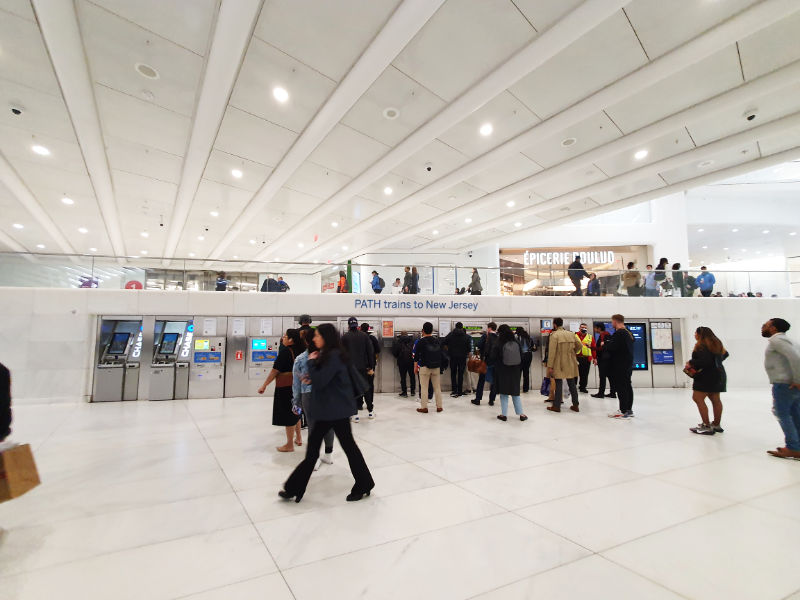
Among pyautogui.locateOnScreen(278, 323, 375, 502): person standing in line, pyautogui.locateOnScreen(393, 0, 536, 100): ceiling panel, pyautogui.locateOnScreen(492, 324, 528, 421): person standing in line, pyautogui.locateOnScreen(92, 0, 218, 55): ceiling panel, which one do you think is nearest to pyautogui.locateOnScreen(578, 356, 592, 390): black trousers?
pyautogui.locateOnScreen(492, 324, 528, 421): person standing in line

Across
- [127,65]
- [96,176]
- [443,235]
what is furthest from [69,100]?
[443,235]

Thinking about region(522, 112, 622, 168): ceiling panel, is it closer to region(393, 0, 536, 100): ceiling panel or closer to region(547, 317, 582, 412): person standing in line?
region(393, 0, 536, 100): ceiling panel

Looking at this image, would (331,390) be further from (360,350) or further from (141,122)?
(141,122)

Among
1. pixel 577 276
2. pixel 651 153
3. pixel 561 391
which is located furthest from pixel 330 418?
pixel 651 153

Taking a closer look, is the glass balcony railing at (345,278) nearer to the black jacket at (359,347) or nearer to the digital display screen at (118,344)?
the digital display screen at (118,344)

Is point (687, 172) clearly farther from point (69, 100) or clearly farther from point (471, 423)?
point (69, 100)

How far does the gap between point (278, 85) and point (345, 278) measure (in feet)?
15.6

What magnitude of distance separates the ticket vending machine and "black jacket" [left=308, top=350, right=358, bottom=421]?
7172 mm

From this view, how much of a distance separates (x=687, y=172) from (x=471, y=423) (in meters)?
10.9

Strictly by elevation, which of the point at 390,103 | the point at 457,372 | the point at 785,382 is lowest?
the point at 457,372

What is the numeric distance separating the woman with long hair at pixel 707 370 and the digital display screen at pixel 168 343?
10.1m

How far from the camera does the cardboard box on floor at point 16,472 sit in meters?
2.42

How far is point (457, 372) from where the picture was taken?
9039 mm

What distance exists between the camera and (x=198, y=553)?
7.92 feet
